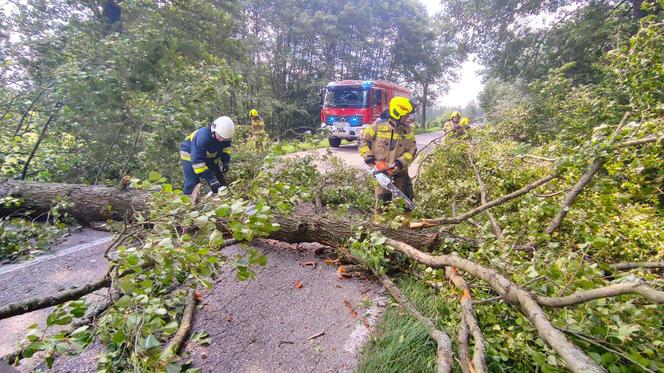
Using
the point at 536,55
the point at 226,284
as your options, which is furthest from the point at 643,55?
the point at 536,55

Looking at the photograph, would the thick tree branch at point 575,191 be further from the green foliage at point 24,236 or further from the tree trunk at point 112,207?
the green foliage at point 24,236

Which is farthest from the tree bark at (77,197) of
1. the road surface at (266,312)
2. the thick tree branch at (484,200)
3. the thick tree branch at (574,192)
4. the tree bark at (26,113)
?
the thick tree branch at (574,192)

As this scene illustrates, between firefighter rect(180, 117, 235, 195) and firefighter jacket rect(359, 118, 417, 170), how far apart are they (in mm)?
1806

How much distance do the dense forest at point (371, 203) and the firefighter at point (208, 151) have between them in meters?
0.56

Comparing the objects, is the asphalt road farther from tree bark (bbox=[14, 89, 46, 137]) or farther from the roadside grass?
tree bark (bbox=[14, 89, 46, 137])

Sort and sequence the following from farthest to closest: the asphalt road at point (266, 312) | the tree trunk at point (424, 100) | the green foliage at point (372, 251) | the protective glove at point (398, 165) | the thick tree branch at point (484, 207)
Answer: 1. the tree trunk at point (424, 100)
2. the protective glove at point (398, 165)
3. the thick tree branch at point (484, 207)
4. the green foliage at point (372, 251)
5. the asphalt road at point (266, 312)

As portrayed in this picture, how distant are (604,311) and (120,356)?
8.32 feet

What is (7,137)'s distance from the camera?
4.55 meters

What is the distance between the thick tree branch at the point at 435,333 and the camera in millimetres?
1478

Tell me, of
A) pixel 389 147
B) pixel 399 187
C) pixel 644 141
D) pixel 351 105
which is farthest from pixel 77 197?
pixel 351 105

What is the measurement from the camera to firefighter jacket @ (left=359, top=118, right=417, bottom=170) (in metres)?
4.04

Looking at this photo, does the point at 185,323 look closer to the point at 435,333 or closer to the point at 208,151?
the point at 435,333

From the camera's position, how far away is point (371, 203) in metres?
4.69

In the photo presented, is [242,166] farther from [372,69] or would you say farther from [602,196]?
[372,69]
